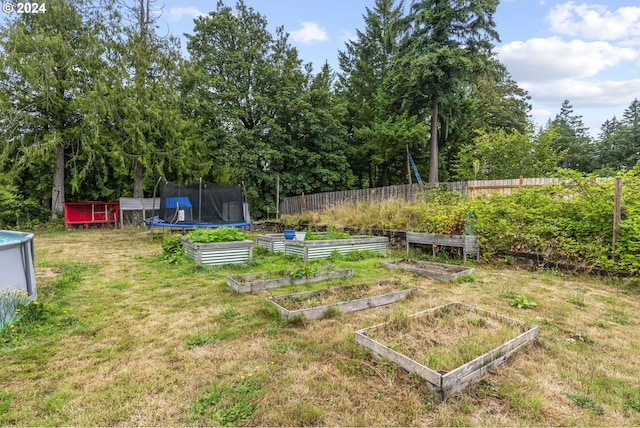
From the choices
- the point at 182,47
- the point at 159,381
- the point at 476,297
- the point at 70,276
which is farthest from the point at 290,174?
the point at 159,381

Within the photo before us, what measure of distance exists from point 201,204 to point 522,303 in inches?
332

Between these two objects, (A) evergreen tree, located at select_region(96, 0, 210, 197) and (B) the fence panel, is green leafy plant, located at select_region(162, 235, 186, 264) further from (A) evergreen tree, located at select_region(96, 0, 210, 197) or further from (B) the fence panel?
(A) evergreen tree, located at select_region(96, 0, 210, 197)

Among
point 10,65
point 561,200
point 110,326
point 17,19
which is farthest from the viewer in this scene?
point 17,19

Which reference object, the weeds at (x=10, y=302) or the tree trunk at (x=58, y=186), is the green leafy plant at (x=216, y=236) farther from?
the tree trunk at (x=58, y=186)

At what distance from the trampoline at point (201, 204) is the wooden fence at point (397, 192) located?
3.61 meters

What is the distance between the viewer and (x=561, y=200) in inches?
213

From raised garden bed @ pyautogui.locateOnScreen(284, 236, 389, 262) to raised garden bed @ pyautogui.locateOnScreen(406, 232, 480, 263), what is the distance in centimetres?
88

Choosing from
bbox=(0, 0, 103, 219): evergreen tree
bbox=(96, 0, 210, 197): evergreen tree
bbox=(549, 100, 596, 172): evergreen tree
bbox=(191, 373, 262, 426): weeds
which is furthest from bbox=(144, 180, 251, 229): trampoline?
bbox=(549, 100, 596, 172): evergreen tree

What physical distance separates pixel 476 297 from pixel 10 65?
56.4 feet

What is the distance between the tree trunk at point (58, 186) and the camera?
13.6 m

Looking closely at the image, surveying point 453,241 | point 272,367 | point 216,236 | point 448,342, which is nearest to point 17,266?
point 272,367

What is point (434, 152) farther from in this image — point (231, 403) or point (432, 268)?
point (231, 403)

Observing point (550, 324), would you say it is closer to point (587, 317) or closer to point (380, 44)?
point (587, 317)

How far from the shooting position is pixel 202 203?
954 centimetres
